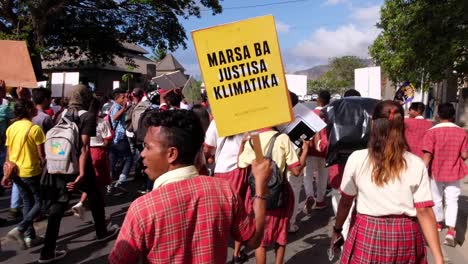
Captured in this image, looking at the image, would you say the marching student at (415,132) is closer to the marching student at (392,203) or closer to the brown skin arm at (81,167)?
the marching student at (392,203)

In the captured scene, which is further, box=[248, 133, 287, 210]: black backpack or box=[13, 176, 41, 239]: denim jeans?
box=[13, 176, 41, 239]: denim jeans

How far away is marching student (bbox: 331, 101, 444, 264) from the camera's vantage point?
264 centimetres

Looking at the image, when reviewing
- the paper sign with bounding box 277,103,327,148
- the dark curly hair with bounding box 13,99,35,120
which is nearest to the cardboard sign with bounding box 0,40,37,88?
the dark curly hair with bounding box 13,99,35,120

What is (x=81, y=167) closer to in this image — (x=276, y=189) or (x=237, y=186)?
(x=237, y=186)

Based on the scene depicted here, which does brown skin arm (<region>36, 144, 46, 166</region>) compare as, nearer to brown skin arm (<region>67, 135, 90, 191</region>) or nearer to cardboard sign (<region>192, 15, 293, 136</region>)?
brown skin arm (<region>67, 135, 90, 191</region>)

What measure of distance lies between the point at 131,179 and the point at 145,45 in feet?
49.5

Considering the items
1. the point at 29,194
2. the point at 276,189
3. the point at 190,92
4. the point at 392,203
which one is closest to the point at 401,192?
the point at 392,203

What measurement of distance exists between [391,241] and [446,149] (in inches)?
117

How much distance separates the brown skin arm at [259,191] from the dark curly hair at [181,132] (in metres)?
0.31

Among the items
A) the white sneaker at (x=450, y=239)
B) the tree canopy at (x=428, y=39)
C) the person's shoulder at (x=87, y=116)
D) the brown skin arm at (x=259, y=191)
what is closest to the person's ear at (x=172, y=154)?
the brown skin arm at (x=259, y=191)

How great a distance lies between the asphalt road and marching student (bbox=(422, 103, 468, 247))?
0.45 metres

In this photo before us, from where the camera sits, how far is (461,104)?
19.5 metres

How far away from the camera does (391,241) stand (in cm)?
264

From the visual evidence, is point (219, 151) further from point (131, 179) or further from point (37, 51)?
point (37, 51)
